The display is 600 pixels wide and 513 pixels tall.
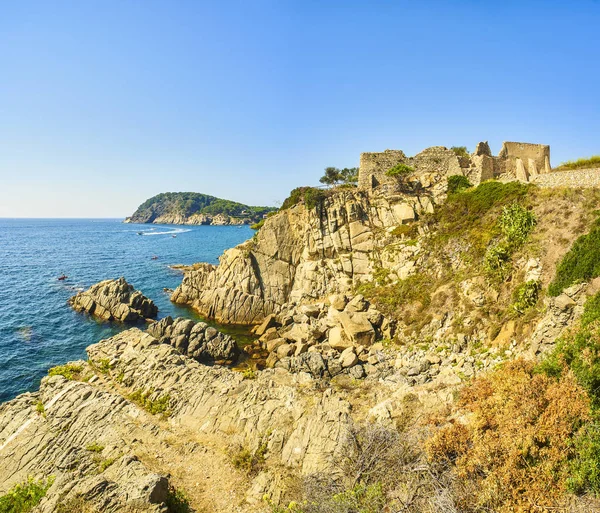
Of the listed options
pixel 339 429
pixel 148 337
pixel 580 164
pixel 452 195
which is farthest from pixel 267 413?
pixel 580 164

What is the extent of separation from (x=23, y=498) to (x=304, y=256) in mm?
32945

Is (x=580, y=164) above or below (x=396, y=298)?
above

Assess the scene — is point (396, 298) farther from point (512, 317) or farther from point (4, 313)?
point (4, 313)

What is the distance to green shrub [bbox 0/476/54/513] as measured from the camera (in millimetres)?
12328

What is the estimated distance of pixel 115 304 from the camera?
41.6 metres

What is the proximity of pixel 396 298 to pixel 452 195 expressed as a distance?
14.1 metres

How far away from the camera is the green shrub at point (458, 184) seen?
35.8 metres

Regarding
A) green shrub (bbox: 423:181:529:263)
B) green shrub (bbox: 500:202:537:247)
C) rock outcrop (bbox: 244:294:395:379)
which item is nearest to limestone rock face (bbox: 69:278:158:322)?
rock outcrop (bbox: 244:294:395:379)

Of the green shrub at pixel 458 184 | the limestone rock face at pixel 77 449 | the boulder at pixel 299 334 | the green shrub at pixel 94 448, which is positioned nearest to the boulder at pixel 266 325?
the boulder at pixel 299 334

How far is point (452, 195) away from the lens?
35.8 meters

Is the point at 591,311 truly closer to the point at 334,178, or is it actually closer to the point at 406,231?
the point at 406,231

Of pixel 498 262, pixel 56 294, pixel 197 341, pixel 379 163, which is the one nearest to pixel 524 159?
pixel 379 163

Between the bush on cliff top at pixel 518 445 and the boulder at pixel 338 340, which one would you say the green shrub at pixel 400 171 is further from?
the bush on cliff top at pixel 518 445

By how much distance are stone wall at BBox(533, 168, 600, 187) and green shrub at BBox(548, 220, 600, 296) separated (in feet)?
27.5
